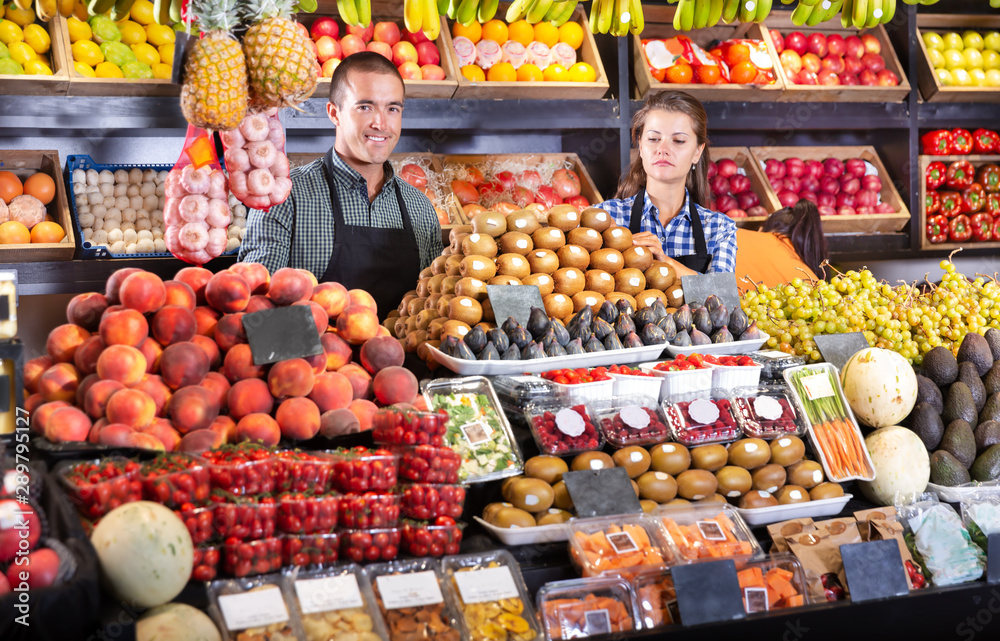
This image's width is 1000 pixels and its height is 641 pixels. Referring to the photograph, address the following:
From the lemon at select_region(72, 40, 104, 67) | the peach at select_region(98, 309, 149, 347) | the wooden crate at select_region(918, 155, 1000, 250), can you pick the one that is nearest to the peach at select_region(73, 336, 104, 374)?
the peach at select_region(98, 309, 149, 347)

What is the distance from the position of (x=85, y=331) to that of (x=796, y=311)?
1.97 meters

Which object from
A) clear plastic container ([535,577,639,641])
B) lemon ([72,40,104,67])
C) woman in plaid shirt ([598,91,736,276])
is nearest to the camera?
clear plastic container ([535,577,639,641])

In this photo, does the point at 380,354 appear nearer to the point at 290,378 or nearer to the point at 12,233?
the point at 290,378

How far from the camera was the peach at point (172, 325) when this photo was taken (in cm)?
164

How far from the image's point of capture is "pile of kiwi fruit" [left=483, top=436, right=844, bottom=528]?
69.3 inches

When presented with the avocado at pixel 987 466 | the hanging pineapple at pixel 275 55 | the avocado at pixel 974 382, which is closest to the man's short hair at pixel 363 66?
the hanging pineapple at pixel 275 55

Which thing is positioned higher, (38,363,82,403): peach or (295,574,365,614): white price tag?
(38,363,82,403): peach

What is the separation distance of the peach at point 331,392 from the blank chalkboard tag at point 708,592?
74 cm

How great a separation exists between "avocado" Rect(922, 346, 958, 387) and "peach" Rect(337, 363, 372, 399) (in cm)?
158

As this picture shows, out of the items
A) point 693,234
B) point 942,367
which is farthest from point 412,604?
point 693,234

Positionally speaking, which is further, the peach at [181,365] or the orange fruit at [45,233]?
the orange fruit at [45,233]

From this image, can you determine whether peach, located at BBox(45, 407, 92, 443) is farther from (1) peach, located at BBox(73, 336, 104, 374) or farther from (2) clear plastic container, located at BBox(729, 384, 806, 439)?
(2) clear plastic container, located at BBox(729, 384, 806, 439)

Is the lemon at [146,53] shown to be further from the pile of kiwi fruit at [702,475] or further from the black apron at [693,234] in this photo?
the pile of kiwi fruit at [702,475]

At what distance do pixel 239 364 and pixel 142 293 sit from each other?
0.24 meters
